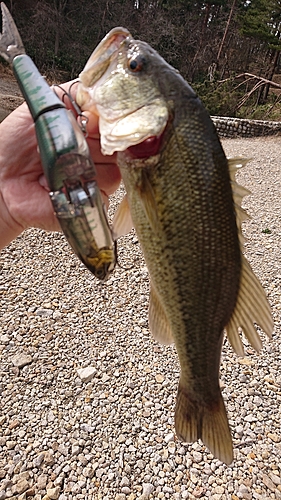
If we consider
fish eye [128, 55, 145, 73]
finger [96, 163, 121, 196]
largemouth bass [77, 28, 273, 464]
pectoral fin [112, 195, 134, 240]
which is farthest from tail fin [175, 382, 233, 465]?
fish eye [128, 55, 145, 73]

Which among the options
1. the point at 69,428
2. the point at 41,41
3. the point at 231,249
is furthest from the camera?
the point at 41,41

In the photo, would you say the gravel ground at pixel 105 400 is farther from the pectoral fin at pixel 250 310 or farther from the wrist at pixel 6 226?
the pectoral fin at pixel 250 310

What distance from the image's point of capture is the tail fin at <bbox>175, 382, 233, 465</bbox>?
1.41 m

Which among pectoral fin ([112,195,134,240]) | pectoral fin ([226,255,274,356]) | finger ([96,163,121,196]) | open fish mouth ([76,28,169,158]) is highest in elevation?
open fish mouth ([76,28,169,158])

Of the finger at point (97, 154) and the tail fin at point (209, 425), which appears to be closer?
the tail fin at point (209, 425)

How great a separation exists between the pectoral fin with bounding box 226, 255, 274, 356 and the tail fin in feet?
0.84

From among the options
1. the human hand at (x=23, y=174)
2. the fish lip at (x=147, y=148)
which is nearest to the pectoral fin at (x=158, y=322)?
the fish lip at (x=147, y=148)

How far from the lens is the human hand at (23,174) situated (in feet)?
5.80

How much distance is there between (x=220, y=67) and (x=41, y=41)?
11442 millimetres

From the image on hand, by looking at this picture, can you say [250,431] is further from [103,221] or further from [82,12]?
[82,12]

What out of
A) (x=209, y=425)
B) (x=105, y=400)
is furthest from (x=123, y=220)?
(x=105, y=400)

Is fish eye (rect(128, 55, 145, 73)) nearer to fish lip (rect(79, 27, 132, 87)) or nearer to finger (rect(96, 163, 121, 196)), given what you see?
fish lip (rect(79, 27, 132, 87))

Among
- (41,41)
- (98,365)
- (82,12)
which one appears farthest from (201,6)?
(98,365)

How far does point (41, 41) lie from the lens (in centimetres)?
2227
